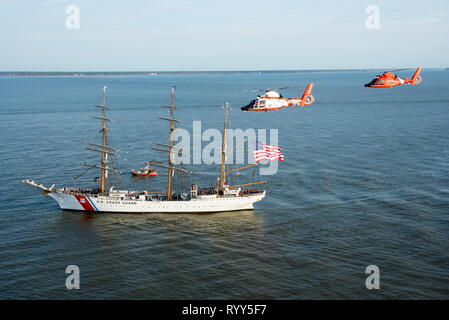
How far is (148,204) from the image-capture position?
60.6 meters

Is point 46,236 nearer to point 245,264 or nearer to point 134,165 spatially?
point 245,264

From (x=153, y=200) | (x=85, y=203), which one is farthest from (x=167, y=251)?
(x=85, y=203)

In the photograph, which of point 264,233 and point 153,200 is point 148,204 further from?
point 264,233

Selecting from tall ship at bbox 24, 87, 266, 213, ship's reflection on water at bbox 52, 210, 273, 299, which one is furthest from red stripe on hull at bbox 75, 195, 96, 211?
ship's reflection on water at bbox 52, 210, 273, 299

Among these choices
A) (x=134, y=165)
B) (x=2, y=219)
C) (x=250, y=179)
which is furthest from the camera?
(x=134, y=165)

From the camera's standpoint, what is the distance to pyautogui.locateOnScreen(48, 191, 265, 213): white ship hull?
60500 millimetres

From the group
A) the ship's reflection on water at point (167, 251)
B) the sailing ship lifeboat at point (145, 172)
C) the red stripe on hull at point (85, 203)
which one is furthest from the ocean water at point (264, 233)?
the sailing ship lifeboat at point (145, 172)

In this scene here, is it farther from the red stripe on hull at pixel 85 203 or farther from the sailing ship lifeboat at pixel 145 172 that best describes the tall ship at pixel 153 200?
the sailing ship lifeboat at pixel 145 172

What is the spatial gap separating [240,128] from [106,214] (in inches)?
2517

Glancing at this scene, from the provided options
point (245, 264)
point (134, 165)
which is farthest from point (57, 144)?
point (245, 264)

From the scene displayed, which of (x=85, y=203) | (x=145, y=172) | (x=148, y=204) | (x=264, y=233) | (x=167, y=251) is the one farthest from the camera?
(x=145, y=172)

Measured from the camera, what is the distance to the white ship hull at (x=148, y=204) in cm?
6050

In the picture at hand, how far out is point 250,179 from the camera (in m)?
72.0

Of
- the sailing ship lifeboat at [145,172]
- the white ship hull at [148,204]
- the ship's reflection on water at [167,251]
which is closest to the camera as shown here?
the ship's reflection on water at [167,251]
